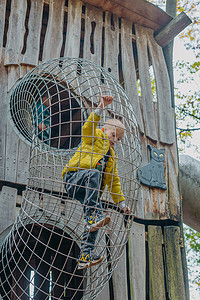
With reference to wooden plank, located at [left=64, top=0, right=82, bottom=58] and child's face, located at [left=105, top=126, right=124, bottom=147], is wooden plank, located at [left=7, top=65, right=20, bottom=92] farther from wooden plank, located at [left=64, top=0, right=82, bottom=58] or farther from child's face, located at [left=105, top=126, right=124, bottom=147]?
child's face, located at [left=105, top=126, right=124, bottom=147]

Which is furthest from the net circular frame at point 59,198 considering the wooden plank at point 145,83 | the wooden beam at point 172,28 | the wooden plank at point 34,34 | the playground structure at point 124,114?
the wooden beam at point 172,28

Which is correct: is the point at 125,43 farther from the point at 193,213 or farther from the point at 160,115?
the point at 193,213

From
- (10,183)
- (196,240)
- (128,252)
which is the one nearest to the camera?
(10,183)

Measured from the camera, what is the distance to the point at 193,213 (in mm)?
8133

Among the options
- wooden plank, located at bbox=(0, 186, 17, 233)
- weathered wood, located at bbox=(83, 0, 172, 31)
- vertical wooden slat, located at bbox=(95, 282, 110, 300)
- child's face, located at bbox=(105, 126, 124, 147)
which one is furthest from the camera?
weathered wood, located at bbox=(83, 0, 172, 31)

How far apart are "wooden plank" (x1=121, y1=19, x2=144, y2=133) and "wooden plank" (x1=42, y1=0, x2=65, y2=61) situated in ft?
3.86

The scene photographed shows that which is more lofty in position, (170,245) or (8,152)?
(8,152)

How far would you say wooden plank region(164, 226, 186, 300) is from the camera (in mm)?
6293

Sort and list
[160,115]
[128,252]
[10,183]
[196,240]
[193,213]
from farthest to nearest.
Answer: [196,240]
[193,213]
[160,115]
[128,252]
[10,183]

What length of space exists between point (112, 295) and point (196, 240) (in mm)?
12663

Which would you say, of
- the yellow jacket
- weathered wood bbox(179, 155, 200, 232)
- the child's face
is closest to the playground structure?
the child's face

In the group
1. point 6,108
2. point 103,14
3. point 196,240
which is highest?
point 103,14

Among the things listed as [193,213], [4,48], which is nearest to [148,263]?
[193,213]

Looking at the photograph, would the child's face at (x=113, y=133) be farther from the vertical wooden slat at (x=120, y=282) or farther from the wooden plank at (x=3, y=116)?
the vertical wooden slat at (x=120, y=282)
